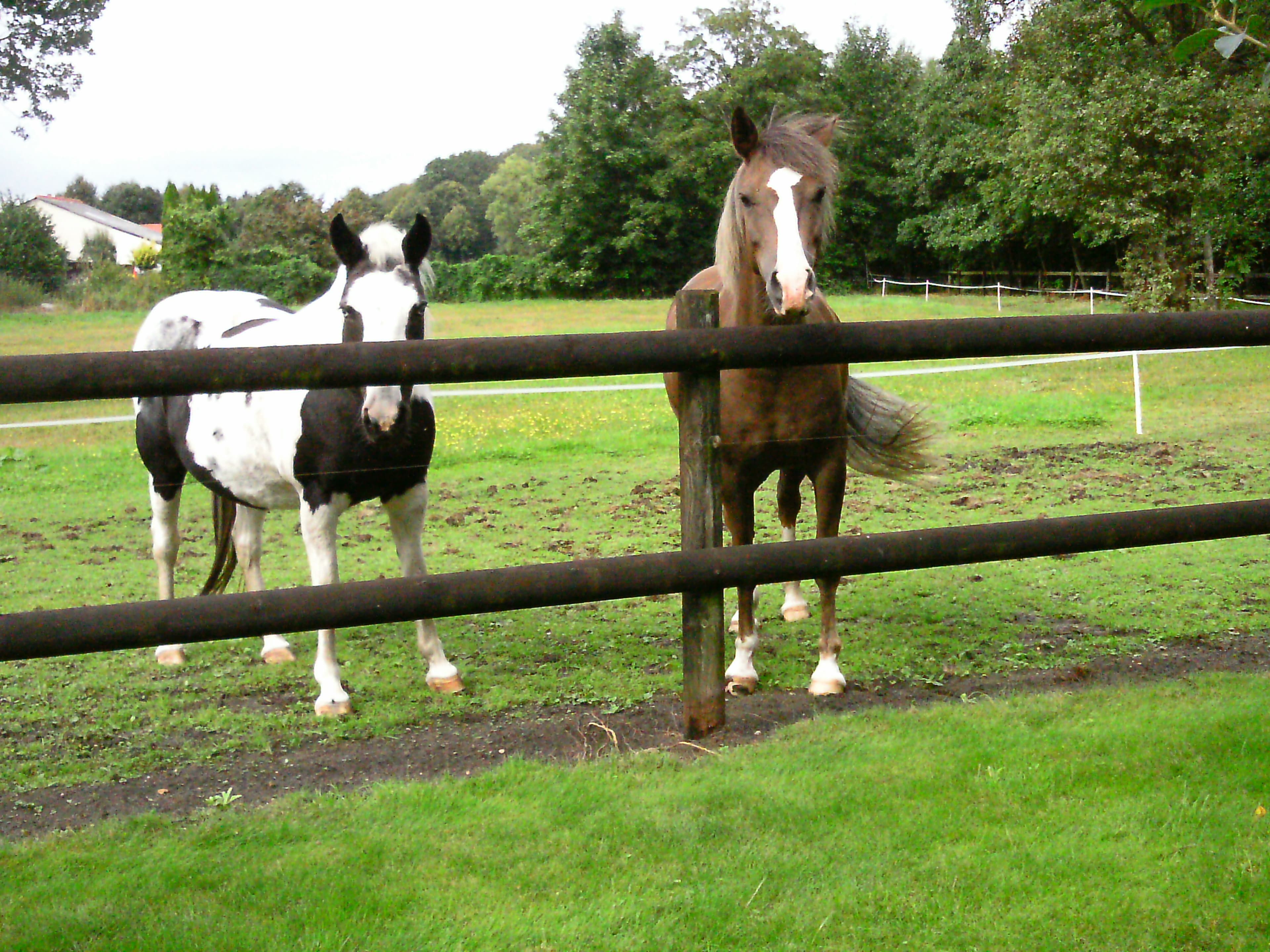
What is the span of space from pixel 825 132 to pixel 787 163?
45cm

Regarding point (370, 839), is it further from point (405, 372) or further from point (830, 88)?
point (830, 88)

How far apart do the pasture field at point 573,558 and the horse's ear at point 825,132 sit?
6.59 feet

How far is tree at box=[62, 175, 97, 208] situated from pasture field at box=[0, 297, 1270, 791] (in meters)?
64.0

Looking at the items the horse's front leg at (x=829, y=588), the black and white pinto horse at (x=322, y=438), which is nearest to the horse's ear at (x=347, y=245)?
the black and white pinto horse at (x=322, y=438)

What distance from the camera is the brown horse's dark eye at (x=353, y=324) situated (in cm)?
358

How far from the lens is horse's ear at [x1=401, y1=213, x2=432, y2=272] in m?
3.59

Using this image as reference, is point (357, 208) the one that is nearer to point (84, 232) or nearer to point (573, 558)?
point (84, 232)

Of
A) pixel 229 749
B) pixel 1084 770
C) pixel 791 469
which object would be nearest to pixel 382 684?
pixel 229 749

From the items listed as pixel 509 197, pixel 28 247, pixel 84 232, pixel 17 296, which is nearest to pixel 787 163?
pixel 17 296

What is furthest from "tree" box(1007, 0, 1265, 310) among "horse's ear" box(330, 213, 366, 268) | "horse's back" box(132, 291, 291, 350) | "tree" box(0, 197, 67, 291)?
"tree" box(0, 197, 67, 291)

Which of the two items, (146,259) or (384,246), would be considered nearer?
(384,246)

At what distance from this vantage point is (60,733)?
351 cm

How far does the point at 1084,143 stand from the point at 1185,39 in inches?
688

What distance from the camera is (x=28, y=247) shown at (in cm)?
2922
